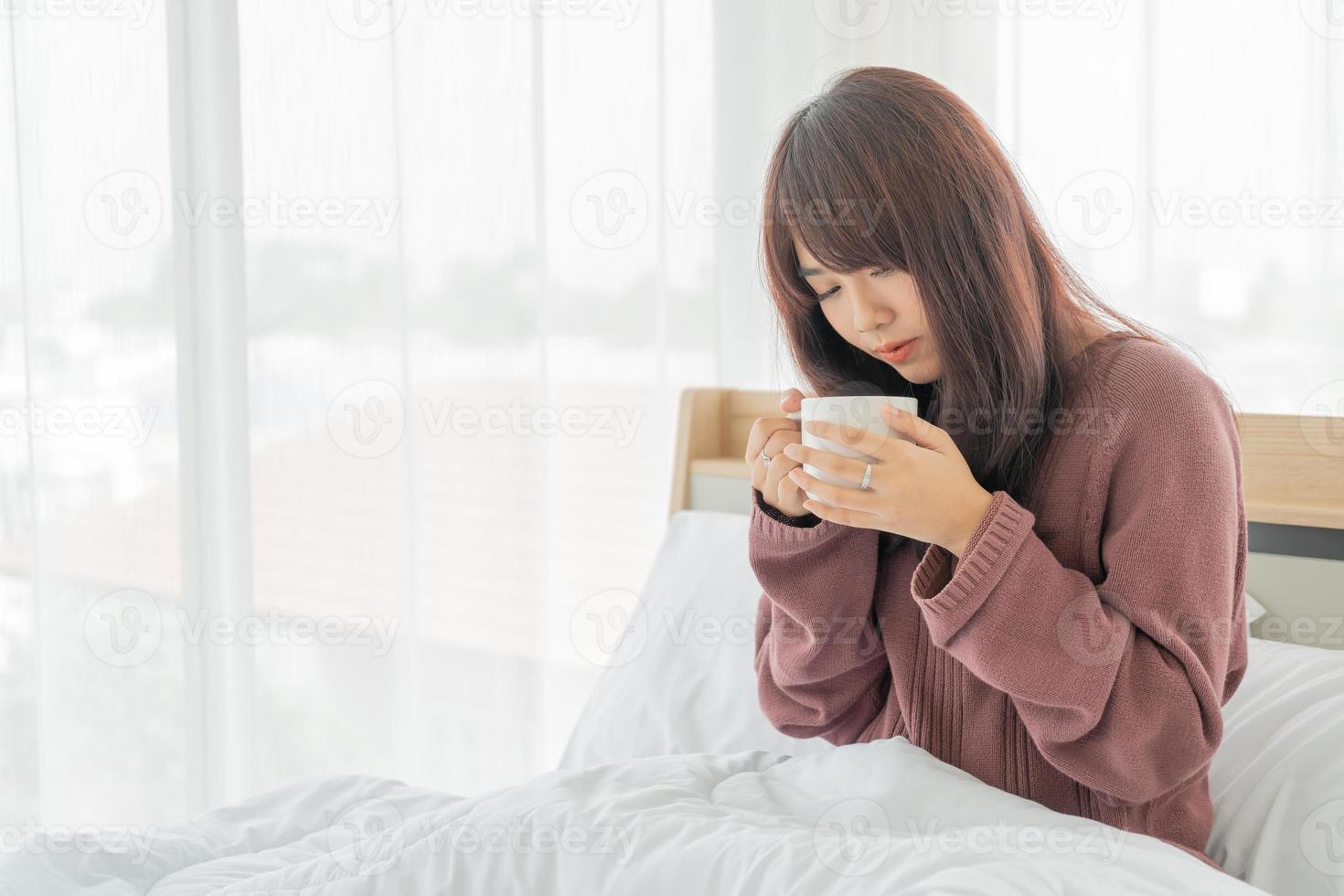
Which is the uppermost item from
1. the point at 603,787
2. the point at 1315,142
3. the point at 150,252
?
the point at 1315,142

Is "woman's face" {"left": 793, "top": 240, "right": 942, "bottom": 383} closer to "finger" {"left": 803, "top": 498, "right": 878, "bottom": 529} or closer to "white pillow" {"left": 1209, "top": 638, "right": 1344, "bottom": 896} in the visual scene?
"finger" {"left": 803, "top": 498, "right": 878, "bottom": 529}

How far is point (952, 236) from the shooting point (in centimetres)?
86

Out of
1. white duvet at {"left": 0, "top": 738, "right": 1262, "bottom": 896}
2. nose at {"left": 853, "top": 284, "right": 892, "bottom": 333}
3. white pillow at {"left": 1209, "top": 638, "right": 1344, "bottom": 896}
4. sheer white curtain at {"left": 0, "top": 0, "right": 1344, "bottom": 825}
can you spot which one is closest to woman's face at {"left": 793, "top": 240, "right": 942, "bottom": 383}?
nose at {"left": 853, "top": 284, "right": 892, "bottom": 333}

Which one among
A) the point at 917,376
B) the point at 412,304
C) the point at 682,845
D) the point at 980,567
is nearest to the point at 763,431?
the point at 917,376

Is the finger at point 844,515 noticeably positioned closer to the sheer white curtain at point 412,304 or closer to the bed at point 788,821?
the bed at point 788,821

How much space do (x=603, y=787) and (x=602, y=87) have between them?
1313 millimetres

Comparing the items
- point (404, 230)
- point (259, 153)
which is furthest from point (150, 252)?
point (404, 230)

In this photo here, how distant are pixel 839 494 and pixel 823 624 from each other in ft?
0.66

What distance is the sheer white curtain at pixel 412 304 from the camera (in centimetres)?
140

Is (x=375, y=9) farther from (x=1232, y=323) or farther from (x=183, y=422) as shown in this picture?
(x=1232, y=323)

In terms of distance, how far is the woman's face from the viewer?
0.89 meters

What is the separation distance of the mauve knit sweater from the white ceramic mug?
10cm

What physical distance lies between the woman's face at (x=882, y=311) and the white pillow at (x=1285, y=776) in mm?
439

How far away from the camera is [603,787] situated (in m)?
0.89
